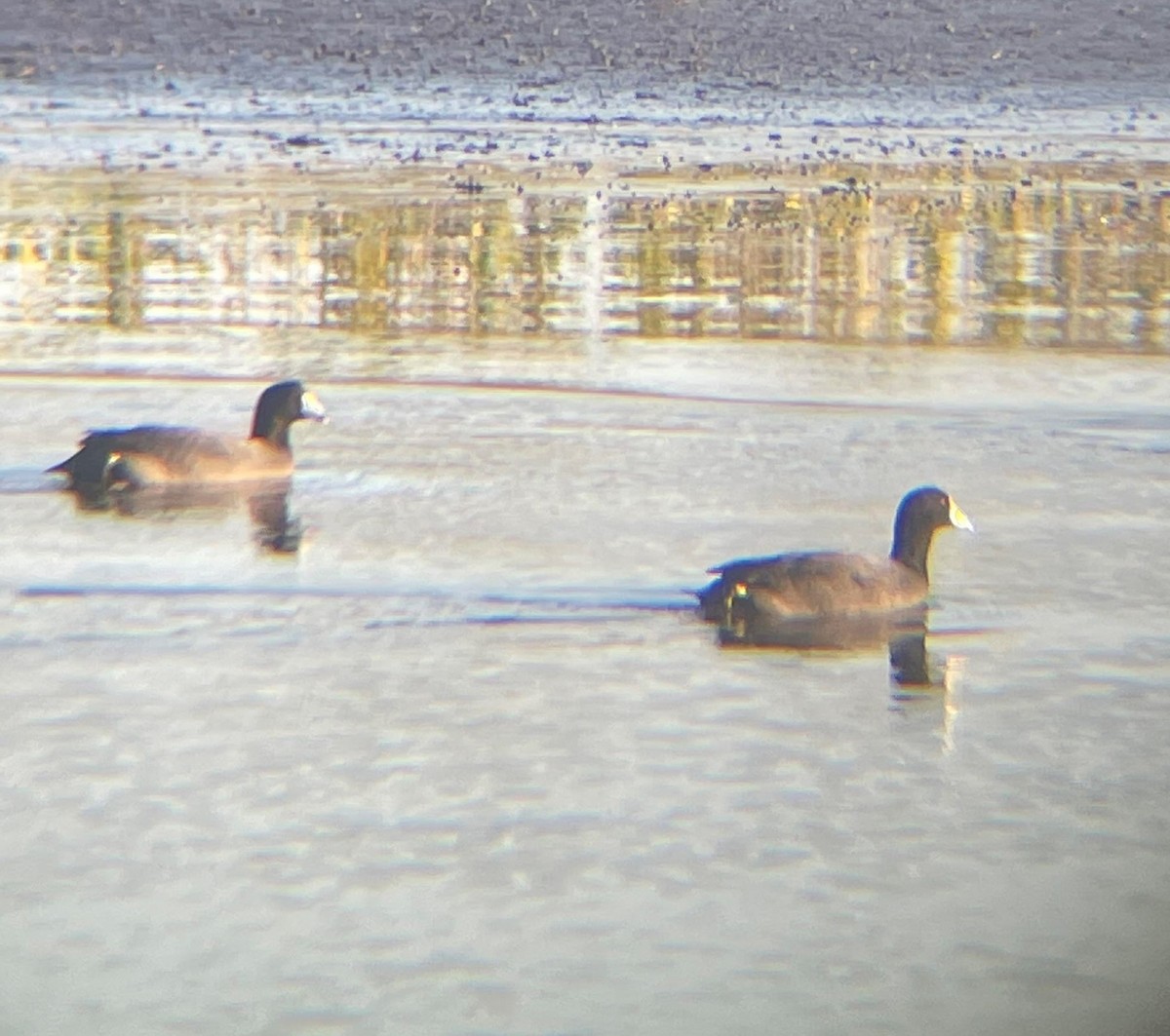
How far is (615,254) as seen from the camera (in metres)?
19.0

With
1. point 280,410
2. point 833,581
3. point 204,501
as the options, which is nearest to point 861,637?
point 833,581

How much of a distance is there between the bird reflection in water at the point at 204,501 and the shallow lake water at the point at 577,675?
6 centimetres

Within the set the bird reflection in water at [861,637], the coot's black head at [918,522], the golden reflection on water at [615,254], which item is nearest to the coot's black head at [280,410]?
the golden reflection on water at [615,254]

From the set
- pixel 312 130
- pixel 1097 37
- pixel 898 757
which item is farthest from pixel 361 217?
pixel 1097 37

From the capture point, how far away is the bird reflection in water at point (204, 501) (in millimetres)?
11516

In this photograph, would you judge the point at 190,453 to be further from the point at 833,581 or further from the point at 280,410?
the point at 833,581

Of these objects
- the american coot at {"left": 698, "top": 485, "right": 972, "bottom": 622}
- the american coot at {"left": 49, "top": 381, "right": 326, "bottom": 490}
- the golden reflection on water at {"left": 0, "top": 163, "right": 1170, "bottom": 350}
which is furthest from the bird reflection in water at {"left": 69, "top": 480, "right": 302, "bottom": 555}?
the golden reflection on water at {"left": 0, "top": 163, "right": 1170, "bottom": 350}

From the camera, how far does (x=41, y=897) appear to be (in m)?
6.86

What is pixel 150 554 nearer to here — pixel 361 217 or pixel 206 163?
pixel 361 217

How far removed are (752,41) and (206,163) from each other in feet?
41.8

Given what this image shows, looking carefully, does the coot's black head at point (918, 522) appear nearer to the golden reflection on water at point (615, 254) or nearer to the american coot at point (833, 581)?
the american coot at point (833, 581)

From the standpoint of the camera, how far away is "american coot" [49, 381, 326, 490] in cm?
1187

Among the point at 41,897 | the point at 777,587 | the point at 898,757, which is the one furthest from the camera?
the point at 777,587

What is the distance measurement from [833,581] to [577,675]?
4.20ft
